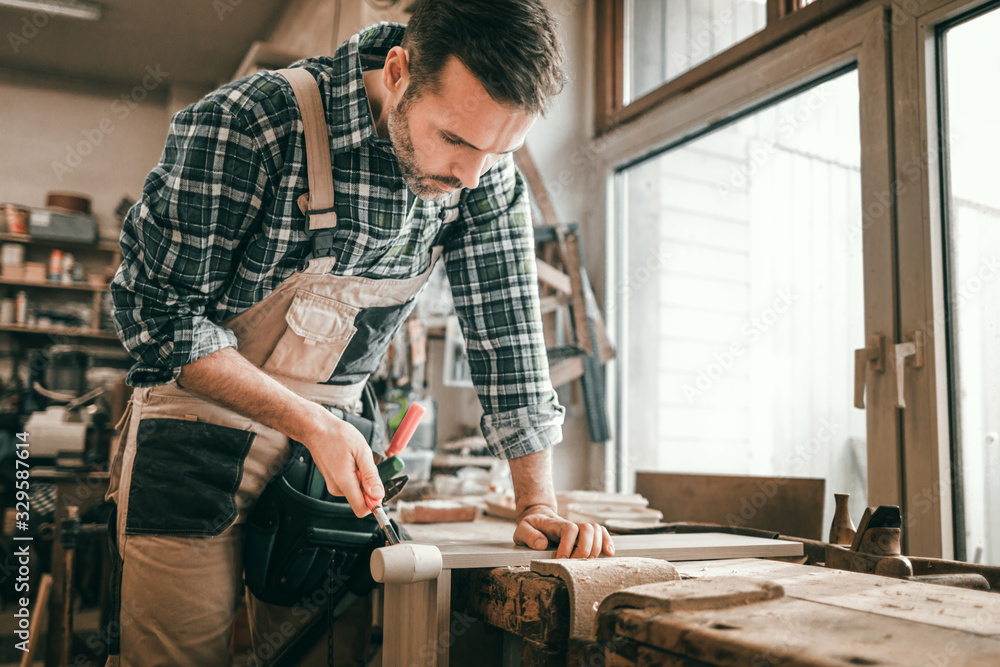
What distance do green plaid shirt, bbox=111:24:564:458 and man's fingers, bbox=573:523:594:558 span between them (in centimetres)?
24

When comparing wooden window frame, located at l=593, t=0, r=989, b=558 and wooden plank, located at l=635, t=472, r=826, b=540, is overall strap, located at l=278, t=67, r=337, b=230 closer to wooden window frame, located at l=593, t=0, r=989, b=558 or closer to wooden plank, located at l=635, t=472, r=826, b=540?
wooden plank, located at l=635, t=472, r=826, b=540

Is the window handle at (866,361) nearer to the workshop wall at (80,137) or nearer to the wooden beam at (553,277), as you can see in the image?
the wooden beam at (553,277)

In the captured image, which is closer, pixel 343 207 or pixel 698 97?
pixel 343 207

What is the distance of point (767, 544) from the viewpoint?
3.81ft

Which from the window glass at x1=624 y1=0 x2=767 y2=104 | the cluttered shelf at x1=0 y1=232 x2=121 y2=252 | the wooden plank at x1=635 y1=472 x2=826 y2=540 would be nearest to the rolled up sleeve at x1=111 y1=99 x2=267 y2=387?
the wooden plank at x1=635 y1=472 x2=826 y2=540

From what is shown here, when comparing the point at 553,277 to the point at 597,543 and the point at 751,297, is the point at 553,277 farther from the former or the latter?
the point at 597,543

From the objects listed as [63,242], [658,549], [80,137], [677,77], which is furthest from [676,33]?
[80,137]

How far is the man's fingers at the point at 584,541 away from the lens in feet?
3.24

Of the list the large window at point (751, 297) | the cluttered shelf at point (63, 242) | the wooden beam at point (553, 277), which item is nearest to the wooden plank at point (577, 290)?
the wooden beam at point (553, 277)

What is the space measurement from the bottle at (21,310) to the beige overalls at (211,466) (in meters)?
4.44

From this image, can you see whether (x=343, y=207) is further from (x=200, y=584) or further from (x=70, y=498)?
(x=70, y=498)

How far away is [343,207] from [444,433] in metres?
1.71

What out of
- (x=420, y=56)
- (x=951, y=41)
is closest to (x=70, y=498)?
(x=420, y=56)

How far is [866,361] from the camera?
1640mm
